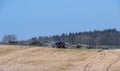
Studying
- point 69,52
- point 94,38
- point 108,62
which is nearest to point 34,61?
point 69,52

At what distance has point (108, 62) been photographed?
47.3 meters

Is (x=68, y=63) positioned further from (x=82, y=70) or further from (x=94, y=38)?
(x=94, y=38)

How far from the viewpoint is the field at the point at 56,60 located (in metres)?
45.2

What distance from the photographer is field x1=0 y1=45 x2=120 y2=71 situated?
148 ft

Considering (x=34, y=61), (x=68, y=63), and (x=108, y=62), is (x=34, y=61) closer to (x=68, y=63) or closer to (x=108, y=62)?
(x=68, y=63)

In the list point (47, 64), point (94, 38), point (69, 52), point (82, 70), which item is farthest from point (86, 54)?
point (94, 38)

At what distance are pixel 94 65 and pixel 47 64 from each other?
6.14 m

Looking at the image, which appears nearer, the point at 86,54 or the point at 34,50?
the point at 86,54

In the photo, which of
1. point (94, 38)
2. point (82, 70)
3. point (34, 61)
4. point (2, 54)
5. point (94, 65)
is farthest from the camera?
point (94, 38)

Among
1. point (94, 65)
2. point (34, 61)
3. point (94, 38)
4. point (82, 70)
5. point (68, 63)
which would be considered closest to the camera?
point (82, 70)

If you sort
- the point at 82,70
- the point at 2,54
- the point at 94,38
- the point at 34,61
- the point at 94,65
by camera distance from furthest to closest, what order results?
the point at 94,38 < the point at 2,54 < the point at 34,61 < the point at 94,65 < the point at 82,70

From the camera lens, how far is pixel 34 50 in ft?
200

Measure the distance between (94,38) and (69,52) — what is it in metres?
42.5

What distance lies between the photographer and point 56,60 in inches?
2028
